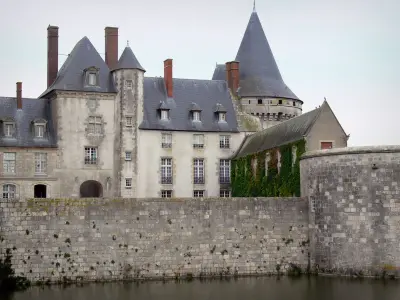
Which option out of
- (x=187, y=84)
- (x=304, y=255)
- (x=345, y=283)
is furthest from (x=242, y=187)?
(x=345, y=283)

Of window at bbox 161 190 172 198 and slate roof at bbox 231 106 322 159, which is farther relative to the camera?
window at bbox 161 190 172 198

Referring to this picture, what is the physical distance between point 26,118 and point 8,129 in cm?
146

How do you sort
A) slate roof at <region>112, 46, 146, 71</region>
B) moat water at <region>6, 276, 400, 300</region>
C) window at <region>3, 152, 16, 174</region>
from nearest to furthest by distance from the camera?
moat water at <region>6, 276, 400, 300</region>
window at <region>3, 152, 16, 174</region>
slate roof at <region>112, 46, 146, 71</region>

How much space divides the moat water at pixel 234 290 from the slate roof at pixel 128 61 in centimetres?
2077

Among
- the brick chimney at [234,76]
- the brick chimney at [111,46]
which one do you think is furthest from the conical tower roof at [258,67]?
the brick chimney at [111,46]

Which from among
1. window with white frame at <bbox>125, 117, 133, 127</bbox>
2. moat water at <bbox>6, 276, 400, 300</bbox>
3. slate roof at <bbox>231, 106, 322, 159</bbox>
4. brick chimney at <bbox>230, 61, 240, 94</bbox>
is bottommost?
moat water at <bbox>6, 276, 400, 300</bbox>

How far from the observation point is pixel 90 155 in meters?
48.9

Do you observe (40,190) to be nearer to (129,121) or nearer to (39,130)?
(39,130)

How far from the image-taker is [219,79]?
191 ft

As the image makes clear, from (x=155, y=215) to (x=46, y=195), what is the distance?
17.7 m

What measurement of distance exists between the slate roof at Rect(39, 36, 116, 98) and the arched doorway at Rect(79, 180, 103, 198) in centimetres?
563

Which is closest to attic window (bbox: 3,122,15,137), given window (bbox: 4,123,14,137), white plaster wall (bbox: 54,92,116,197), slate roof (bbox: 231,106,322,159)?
window (bbox: 4,123,14,137)

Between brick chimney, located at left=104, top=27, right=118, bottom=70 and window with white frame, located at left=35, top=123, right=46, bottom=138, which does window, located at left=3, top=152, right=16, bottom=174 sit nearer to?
window with white frame, located at left=35, top=123, right=46, bottom=138

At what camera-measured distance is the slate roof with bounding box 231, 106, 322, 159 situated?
41.2 meters
